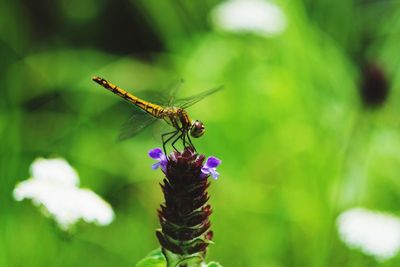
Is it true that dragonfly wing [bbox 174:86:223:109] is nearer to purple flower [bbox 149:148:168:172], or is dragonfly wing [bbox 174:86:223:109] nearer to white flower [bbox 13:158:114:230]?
white flower [bbox 13:158:114:230]

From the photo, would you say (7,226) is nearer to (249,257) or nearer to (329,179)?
(249,257)

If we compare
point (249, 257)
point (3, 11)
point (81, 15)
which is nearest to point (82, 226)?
point (249, 257)

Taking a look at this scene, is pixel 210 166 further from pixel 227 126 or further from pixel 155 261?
pixel 227 126

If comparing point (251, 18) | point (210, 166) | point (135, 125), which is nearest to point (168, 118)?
point (135, 125)

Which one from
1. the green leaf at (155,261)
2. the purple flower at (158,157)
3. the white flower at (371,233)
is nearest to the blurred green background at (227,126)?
the white flower at (371,233)

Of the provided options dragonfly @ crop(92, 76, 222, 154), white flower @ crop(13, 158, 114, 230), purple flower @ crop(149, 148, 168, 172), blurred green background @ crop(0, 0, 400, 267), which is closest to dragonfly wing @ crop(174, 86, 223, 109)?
dragonfly @ crop(92, 76, 222, 154)

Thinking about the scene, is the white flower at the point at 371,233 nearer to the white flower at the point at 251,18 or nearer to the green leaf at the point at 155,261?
the green leaf at the point at 155,261

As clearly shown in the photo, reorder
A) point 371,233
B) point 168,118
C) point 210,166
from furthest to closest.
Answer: point 371,233 → point 168,118 → point 210,166
